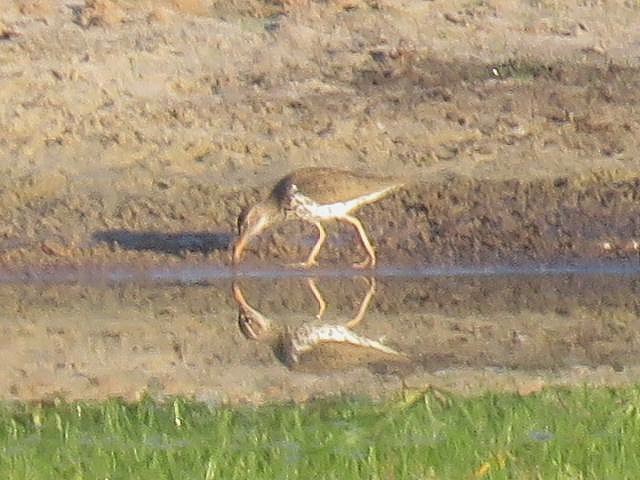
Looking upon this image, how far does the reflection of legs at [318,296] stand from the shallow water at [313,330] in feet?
0.07

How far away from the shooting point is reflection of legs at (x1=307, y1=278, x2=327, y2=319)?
11.5 metres

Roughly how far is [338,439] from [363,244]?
5.38m

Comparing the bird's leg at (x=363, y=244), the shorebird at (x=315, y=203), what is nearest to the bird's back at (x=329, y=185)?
the shorebird at (x=315, y=203)

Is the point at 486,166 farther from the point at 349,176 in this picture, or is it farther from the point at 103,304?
the point at 103,304

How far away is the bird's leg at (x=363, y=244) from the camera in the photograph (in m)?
12.8

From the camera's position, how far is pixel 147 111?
14.2 m

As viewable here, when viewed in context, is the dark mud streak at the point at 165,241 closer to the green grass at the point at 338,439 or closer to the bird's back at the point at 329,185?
the bird's back at the point at 329,185

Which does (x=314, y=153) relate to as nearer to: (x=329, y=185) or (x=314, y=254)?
(x=329, y=185)

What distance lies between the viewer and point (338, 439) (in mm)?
7559

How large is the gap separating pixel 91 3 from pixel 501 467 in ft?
28.0

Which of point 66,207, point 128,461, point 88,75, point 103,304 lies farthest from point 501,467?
point 88,75

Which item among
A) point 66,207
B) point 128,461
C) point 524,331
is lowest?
point 66,207

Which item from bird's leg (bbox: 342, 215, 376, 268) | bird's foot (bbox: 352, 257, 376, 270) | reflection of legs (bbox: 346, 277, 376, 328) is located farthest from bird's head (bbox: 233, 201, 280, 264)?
reflection of legs (bbox: 346, 277, 376, 328)

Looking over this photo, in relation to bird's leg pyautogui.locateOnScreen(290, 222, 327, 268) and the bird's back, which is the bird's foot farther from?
the bird's back
